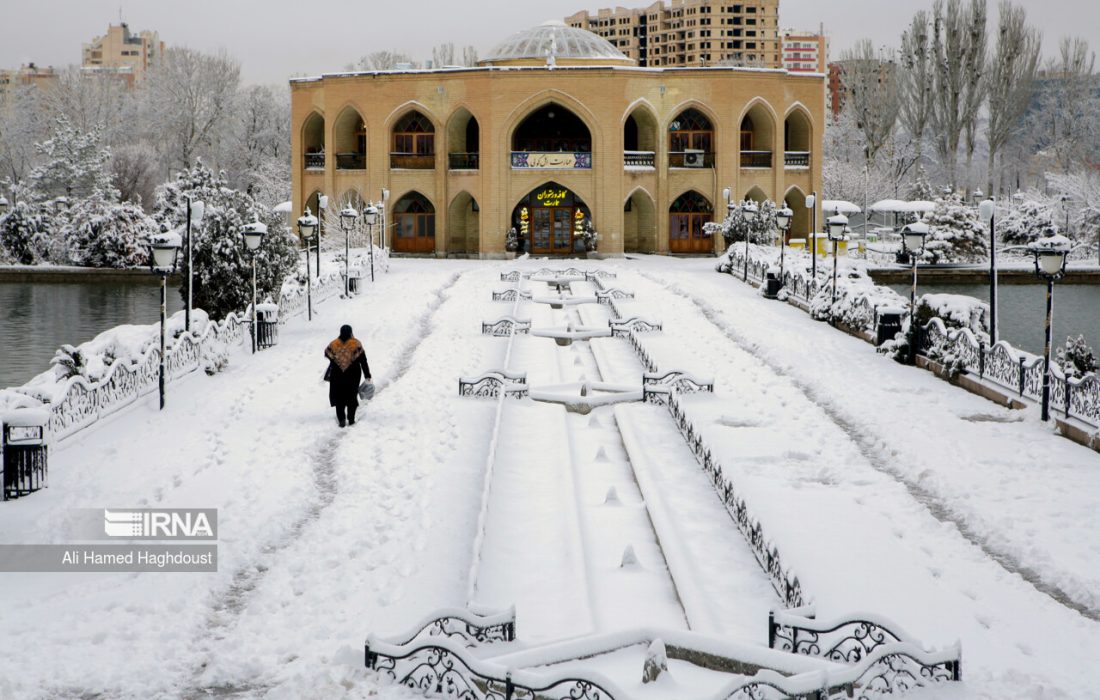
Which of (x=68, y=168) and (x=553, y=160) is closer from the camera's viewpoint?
(x=553, y=160)

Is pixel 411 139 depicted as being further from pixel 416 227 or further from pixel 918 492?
pixel 918 492

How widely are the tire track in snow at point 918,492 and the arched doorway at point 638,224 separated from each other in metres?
21.4

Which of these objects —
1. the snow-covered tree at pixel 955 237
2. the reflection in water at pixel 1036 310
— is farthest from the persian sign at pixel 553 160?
the snow-covered tree at pixel 955 237

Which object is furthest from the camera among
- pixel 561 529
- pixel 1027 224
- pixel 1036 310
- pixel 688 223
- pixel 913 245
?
pixel 1027 224

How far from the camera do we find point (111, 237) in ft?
135

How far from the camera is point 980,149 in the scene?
91812mm

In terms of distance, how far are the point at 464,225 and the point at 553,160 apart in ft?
14.2

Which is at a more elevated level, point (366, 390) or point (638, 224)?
point (638, 224)

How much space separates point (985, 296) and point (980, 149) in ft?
207

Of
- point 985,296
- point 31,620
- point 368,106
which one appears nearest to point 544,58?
point 368,106

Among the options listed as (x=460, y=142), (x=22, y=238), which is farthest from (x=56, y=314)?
(x=460, y=142)

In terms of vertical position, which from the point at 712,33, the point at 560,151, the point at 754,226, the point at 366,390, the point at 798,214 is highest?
the point at 712,33

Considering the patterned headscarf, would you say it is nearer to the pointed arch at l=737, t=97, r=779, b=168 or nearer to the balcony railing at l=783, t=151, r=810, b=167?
the pointed arch at l=737, t=97, r=779, b=168

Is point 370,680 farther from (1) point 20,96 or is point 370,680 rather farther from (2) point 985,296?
(1) point 20,96
